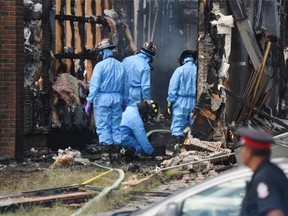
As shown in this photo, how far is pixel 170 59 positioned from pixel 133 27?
1.56m

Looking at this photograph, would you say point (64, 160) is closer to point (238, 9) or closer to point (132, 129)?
point (132, 129)

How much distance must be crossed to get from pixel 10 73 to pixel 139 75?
2.42 metres

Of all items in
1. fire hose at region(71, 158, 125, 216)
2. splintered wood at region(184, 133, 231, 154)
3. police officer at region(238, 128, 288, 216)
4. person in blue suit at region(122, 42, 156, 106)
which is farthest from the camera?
person in blue suit at region(122, 42, 156, 106)

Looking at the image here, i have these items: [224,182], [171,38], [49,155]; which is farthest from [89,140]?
[224,182]

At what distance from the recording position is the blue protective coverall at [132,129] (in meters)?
13.3

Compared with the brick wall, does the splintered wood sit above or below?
below

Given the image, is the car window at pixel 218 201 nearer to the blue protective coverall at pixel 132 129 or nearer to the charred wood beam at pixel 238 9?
the blue protective coverall at pixel 132 129

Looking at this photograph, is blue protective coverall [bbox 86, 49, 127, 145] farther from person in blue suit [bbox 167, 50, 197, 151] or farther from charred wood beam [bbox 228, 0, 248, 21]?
charred wood beam [bbox 228, 0, 248, 21]

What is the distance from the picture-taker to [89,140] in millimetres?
15141

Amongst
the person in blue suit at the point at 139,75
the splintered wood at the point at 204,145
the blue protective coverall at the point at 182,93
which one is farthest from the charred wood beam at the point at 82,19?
the splintered wood at the point at 204,145

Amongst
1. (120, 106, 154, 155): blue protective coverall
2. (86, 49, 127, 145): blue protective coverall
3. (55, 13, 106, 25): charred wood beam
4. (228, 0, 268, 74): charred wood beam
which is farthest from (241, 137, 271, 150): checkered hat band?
(55, 13, 106, 25): charred wood beam

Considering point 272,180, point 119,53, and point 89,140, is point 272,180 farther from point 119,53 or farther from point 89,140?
point 119,53

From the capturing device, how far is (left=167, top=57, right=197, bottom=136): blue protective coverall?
1503cm

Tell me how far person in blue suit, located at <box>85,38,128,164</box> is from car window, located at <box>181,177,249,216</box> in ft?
25.5
